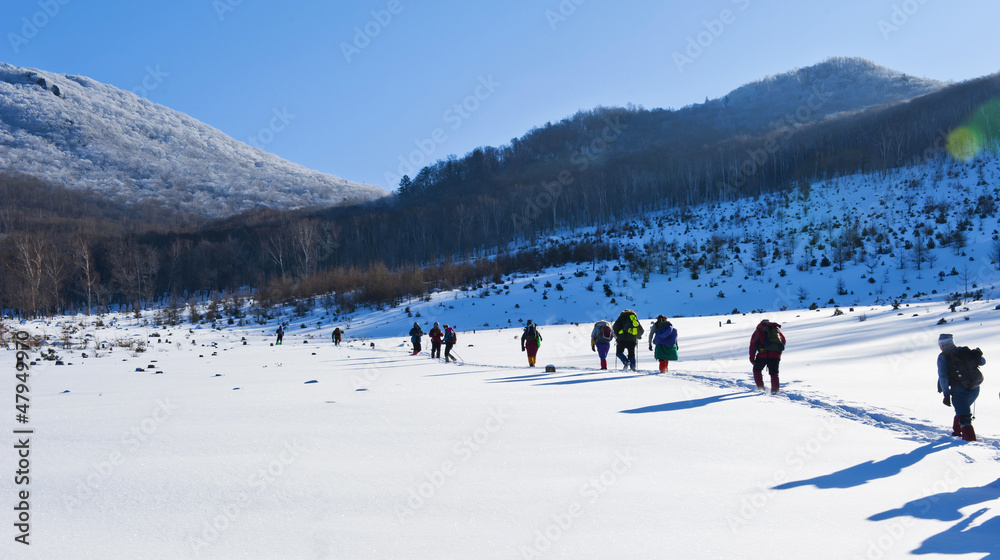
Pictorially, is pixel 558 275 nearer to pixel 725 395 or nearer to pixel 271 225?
pixel 725 395

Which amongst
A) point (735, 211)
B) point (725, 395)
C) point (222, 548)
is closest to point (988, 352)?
point (725, 395)

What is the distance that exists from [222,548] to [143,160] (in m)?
167

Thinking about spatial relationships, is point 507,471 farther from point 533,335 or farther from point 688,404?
Result: point 533,335

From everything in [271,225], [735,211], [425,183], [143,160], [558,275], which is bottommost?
[558,275]

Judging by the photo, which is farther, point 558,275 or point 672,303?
point 558,275

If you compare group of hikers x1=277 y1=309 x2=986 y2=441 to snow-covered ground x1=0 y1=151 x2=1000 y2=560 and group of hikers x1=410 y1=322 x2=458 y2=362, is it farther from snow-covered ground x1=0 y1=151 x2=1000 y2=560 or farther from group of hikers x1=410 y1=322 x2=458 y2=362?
snow-covered ground x1=0 y1=151 x2=1000 y2=560

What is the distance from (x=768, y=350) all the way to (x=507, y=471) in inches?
269

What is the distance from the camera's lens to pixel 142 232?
80.4 meters

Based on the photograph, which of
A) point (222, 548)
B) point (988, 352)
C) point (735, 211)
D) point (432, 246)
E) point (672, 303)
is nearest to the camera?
point (222, 548)

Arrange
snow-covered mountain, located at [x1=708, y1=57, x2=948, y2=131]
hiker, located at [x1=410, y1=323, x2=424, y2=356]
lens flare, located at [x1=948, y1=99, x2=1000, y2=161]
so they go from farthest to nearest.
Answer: snow-covered mountain, located at [x1=708, y1=57, x2=948, y2=131] < lens flare, located at [x1=948, y1=99, x2=1000, y2=161] < hiker, located at [x1=410, y1=323, x2=424, y2=356]

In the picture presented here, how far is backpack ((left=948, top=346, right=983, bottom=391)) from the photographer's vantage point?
583cm

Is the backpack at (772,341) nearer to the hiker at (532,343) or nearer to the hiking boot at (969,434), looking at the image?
the hiking boot at (969,434)

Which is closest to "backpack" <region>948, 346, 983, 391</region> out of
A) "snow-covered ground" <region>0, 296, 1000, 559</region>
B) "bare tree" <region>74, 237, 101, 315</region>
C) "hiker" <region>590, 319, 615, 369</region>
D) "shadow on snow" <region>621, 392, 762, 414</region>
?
"snow-covered ground" <region>0, 296, 1000, 559</region>

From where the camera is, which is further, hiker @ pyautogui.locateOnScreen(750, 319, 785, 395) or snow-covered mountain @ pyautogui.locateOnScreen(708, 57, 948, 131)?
snow-covered mountain @ pyautogui.locateOnScreen(708, 57, 948, 131)
